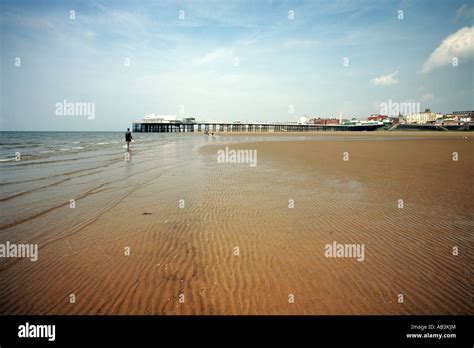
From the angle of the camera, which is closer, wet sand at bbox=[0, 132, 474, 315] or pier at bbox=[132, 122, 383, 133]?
wet sand at bbox=[0, 132, 474, 315]

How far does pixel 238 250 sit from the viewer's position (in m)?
4.55

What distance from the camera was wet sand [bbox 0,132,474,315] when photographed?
3174 mm

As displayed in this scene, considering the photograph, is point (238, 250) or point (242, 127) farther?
point (242, 127)

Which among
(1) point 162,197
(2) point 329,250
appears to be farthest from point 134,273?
(1) point 162,197

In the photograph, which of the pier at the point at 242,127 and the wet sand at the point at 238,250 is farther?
the pier at the point at 242,127

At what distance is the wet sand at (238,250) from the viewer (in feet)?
10.4

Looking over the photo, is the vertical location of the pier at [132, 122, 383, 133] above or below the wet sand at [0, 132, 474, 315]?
above

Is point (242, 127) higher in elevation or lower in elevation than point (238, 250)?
higher

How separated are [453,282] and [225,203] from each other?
17.5ft

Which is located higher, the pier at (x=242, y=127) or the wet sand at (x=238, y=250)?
the pier at (x=242, y=127)
